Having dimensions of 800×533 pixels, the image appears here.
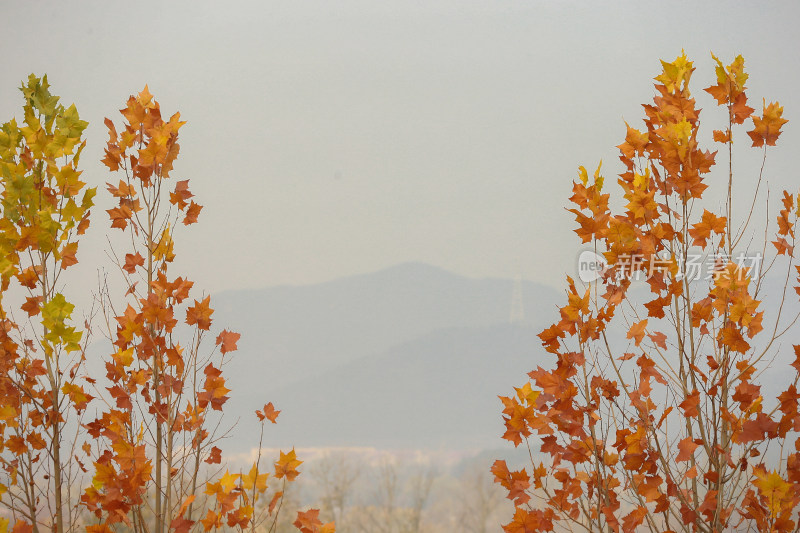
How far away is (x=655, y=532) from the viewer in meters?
1.55

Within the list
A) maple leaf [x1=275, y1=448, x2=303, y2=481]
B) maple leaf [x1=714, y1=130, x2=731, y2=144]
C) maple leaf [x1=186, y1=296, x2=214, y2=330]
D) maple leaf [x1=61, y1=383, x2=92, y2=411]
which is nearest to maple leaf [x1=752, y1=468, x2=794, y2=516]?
maple leaf [x1=714, y1=130, x2=731, y2=144]

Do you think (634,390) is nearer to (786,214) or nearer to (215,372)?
(786,214)

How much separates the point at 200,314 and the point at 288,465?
46 centimetres

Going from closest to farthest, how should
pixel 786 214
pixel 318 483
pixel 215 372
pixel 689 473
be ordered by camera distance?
pixel 689 473, pixel 215 372, pixel 786 214, pixel 318 483

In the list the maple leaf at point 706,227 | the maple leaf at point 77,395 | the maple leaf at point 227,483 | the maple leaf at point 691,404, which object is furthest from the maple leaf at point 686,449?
the maple leaf at point 77,395

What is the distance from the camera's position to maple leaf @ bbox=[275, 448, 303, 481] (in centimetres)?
167

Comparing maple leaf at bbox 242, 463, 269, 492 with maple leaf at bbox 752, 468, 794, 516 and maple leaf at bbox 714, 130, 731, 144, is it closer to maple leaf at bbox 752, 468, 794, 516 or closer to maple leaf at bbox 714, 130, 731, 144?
maple leaf at bbox 752, 468, 794, 516

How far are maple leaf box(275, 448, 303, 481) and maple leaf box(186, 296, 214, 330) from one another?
1.30 feet

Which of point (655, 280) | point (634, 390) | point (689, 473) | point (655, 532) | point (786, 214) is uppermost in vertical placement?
point (786, 214)

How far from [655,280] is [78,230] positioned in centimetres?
152

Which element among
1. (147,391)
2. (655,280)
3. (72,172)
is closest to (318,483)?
(147,391)

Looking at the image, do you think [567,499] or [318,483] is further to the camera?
[318,483]

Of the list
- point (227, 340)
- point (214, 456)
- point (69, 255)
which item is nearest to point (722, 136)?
point (227, 340)

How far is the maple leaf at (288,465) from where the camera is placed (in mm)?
1667
